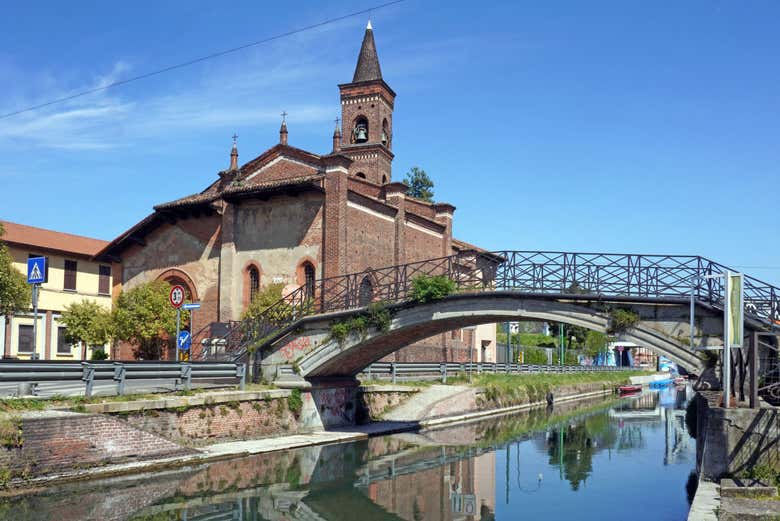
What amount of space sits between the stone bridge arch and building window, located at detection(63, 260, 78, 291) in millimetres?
19305

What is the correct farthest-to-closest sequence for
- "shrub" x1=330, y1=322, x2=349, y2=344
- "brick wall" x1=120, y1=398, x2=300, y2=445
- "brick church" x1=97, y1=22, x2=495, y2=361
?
1. "brick church" x1=97, y1=22, x2=495, y2=361
2. "shrub" x1=330, y1=322, x2=349, y2=344
3. "brick wall" x1=120, y1=398, x2=300, y2=445

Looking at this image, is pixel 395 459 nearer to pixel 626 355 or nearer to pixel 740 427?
pixel 740 427

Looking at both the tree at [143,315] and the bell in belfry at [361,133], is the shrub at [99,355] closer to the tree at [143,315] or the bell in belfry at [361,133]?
the tree at [143,315]

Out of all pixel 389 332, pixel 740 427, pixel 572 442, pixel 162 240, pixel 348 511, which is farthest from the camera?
pixel 162 240

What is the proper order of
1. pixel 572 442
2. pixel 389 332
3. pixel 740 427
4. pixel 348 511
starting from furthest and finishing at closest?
pixel 572 442, pixel 389 332, pixel 348 511, pixel 740 427

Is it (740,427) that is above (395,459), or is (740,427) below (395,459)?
above

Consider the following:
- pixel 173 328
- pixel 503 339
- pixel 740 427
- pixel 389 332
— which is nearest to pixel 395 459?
pixel 389 332

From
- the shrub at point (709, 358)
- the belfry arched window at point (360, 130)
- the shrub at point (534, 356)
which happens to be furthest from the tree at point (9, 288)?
the shrub at point (534, 356)

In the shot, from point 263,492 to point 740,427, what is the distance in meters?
8.99

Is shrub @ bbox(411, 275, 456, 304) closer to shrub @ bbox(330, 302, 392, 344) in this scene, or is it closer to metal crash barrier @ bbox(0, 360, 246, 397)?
shrub @ bbox(330, 302, 392, 344)

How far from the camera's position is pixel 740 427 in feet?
39.8

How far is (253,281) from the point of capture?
3388 cm

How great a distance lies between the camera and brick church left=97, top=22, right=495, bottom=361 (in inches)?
1256

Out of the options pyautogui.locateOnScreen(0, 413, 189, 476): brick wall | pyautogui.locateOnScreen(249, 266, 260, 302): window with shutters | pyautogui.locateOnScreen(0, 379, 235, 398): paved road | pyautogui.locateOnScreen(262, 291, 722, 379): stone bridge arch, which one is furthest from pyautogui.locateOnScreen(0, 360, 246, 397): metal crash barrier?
pyautogui.locateOnScreen(249, 266, 260, 302): window with shutters
